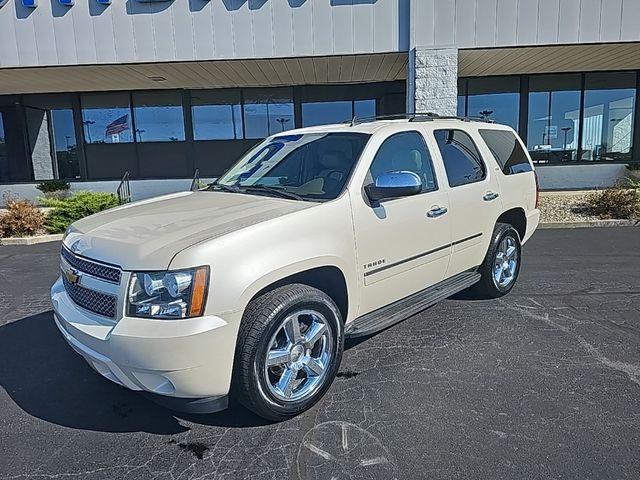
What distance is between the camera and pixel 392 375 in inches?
142

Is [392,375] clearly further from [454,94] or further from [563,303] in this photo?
[454,94]

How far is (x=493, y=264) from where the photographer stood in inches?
197

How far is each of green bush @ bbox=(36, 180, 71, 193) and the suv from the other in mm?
12972

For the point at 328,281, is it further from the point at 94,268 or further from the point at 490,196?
the point at 490,196

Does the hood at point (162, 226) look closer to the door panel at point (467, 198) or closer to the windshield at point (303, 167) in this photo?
the windshield at point (303, 167)

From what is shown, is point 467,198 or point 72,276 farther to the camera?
point 467,198

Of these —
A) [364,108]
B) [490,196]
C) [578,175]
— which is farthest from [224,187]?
[578,175]

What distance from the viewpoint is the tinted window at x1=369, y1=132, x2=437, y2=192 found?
12.5 feet

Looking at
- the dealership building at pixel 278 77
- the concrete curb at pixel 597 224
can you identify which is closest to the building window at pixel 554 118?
the dealership building at pixel 278 77

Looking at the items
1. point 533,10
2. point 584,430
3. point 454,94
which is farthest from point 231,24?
point 584,430

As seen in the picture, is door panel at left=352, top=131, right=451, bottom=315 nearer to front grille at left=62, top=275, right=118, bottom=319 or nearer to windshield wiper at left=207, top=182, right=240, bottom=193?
windshield wiper at left=207, top=182, right=240, bottom=193

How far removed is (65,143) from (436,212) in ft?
52.7

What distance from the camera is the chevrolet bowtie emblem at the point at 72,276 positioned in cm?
299

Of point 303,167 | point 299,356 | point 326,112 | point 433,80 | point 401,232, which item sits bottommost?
point 299,356
